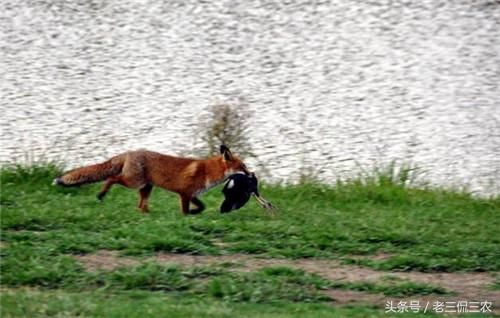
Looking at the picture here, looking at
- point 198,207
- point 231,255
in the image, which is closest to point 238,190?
point 198,207

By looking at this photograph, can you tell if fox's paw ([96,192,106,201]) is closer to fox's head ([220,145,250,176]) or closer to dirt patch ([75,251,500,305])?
fox's head ([220,145,250,176])

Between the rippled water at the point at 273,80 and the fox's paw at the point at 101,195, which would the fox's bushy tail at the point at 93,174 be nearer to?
the fox's paw at the point at 101,195

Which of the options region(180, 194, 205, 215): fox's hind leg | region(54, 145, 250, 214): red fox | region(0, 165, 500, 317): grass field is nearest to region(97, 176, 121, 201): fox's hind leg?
region(54, 145, 250, 214): red fox

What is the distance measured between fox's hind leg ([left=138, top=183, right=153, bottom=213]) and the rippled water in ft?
10.3

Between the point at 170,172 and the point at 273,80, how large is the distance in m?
6.36

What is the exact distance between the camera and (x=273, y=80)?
49.3 ft

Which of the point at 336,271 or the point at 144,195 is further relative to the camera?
the point at 144,195

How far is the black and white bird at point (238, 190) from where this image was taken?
8891 mm

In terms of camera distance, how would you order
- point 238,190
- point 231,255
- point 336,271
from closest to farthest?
point 336,271, point 231,255, point 238,190

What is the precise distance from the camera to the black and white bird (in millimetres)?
8891

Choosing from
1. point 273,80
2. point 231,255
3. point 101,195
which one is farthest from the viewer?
point 273,80

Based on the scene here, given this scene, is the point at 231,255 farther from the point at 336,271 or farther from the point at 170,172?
the point at 170,172

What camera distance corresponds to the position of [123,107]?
14.4 metres

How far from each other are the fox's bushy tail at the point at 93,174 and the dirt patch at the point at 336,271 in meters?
1.15
